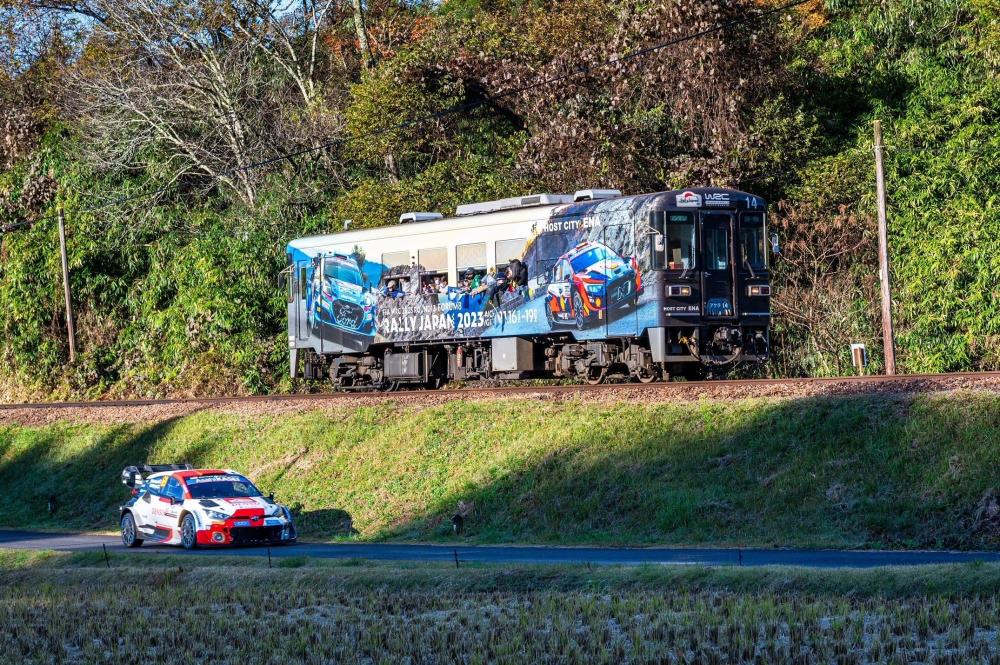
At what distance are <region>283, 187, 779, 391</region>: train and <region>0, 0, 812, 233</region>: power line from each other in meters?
5.42

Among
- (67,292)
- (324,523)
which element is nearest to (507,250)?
(324,523)

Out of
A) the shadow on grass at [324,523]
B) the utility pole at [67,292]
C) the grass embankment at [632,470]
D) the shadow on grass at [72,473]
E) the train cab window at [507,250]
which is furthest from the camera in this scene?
the utility pole at [67,292]

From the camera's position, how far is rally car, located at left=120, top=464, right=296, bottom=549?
2312 centimetres

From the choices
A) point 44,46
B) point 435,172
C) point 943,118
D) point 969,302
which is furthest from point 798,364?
point 44,46

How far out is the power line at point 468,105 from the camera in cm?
3356

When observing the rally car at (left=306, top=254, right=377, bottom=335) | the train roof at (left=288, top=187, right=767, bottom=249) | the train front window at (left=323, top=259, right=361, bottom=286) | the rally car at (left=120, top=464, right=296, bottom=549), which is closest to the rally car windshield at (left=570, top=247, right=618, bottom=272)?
the train roof at (left=288, top=187, right=767, bottom=249)

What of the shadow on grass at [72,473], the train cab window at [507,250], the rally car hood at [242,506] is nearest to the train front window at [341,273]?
the train cab window at [507,250]

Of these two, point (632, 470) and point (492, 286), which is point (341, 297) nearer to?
point (492, 286)

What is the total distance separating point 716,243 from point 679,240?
86 centimetres

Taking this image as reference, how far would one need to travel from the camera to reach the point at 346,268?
3206 cm

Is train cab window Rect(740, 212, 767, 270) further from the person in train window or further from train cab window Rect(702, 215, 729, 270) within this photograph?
the person in train window

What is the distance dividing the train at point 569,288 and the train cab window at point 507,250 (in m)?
0.03

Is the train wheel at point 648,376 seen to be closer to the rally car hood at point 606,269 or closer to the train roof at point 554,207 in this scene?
the rally car hood at point 606,269

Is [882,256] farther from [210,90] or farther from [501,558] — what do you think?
[210,90]
